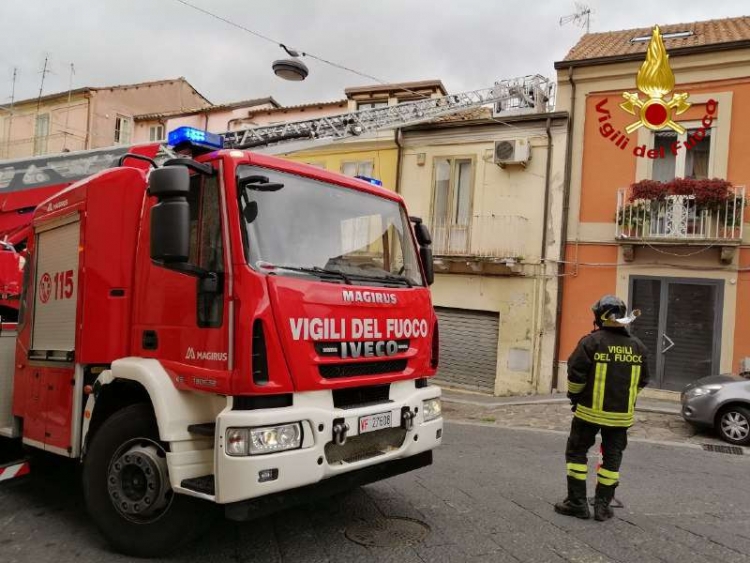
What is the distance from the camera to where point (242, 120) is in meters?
21.6

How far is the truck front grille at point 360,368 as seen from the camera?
379 cm

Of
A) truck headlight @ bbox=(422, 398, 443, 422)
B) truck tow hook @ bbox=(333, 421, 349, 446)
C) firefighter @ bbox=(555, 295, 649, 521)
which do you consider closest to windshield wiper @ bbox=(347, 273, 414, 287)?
truck headlight @ bbox=(422, 398, 443, 422)

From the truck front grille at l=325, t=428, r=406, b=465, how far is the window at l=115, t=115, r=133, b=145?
82.0 ft

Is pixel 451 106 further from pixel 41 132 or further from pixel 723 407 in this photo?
pixel 41 132

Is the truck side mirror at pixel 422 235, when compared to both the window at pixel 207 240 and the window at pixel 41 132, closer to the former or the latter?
the window at pixel 207 240

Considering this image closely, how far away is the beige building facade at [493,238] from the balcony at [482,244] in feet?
A: 0.08

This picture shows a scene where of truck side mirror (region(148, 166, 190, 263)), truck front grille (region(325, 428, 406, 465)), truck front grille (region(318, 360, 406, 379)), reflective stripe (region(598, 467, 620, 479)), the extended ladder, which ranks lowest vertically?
reflective stripe (region(598, 467, 620, 479))

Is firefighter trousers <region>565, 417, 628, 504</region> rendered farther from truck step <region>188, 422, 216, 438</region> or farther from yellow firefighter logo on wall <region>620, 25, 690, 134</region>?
yellow firefighter logo on wall <region>620, 25, 690, 134</region>

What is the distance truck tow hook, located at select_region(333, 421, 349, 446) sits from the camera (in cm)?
369

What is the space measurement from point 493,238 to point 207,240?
39.2 feet

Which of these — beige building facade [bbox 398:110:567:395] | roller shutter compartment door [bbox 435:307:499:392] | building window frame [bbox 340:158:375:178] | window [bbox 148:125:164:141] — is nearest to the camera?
beige building facade [bbox 398:110:567:395]

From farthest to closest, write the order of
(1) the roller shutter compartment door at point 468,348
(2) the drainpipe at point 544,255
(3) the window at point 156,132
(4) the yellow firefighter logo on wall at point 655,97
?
(3) the window at point 156,132, (1) the roller shutter compartment door at point 468,348, (2) the drainpipe at point 544,255, (4) the yellow firefighter logo on wall at point 655,97

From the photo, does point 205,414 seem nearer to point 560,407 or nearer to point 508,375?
point 560,407

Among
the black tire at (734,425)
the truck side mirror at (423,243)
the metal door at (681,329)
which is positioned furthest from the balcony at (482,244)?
the truck side mirror at (423,243)
